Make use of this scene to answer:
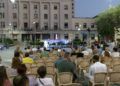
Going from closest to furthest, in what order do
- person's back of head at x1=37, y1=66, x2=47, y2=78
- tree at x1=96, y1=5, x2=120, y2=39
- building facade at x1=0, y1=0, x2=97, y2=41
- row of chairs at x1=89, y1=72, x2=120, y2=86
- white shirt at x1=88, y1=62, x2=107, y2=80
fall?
person's back of head at x1=37, y1=66, x2=47, y2=78 < row of chairs at x1=89, y1=72, x2=120, y2=86 < white shirt at x1=88, y1=62, x2=107, y2=80 < tree at x1=96, y1=5, x2=120, y2=39 < building facade at x1=0, y1=0, x2=97, y2=41

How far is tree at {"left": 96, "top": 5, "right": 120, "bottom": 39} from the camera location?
315ft

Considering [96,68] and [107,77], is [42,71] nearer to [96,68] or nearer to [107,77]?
[107,77]

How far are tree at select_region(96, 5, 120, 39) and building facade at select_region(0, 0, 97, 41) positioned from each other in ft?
113

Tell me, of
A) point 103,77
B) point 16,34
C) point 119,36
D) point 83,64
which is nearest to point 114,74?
point 103,77

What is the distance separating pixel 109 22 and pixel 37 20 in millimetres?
47737

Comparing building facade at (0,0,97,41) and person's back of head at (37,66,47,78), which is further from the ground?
building facade at (0,0,97,41)

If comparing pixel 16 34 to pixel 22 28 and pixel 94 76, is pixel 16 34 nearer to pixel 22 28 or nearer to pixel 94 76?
pixel 22 28

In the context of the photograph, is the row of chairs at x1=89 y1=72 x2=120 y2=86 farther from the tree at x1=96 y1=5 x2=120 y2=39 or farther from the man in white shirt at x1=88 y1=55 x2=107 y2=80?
the tree at x1=96 y1=5 x2=120 y2=39

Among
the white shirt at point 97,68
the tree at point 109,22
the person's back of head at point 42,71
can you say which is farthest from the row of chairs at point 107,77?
the tree at point 109,22

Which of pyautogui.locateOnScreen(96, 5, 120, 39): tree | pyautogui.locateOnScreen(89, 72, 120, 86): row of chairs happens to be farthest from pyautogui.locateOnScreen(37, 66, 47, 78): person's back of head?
pyautogui.locateOnScreen(96, 5, 120, 39): tree

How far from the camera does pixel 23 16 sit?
5556 inches

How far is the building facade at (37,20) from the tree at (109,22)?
34580 mm

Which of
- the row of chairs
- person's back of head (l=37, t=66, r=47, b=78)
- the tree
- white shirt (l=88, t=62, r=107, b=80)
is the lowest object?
the row of chairs

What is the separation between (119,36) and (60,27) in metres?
86.7
